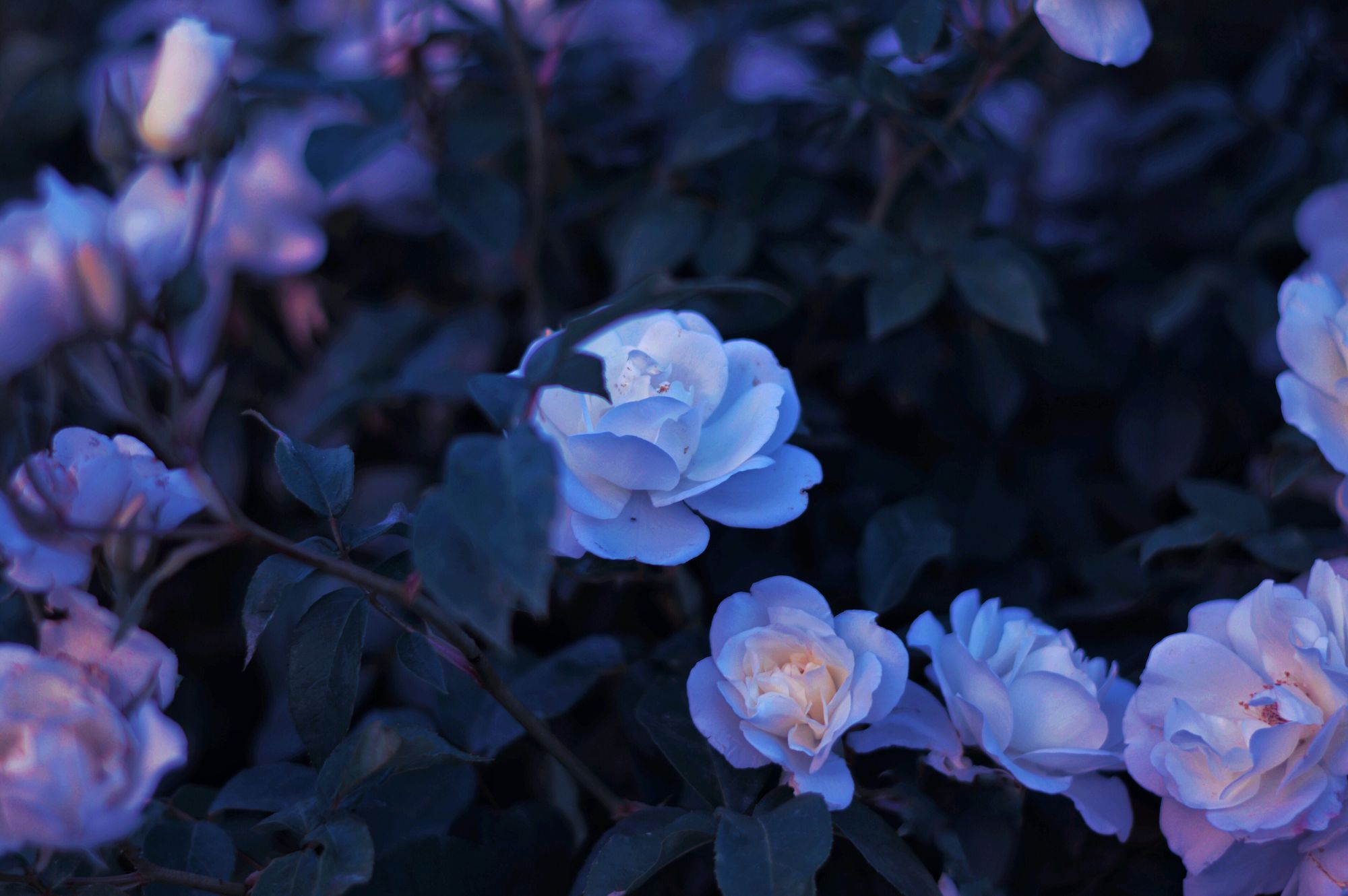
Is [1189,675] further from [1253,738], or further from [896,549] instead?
[896,549]

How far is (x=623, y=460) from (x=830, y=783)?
0.63ft

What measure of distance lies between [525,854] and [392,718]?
13cm

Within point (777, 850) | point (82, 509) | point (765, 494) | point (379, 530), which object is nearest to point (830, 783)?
point (777, 850)

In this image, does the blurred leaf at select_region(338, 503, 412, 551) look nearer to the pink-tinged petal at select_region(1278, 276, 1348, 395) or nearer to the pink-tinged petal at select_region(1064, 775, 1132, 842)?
the pink-tinged petal at select_region(1064, 775, 1132, 842)

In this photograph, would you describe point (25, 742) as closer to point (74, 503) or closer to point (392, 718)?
point (74, 503)

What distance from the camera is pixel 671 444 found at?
22.0 inches

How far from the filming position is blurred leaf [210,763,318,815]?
0.63 meters

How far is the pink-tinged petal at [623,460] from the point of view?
53 cm

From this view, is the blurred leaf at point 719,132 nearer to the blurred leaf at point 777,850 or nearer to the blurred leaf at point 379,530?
the blurred leaf at point 379,530

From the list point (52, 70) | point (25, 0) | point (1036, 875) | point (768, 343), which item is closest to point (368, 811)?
point (1036, 875)

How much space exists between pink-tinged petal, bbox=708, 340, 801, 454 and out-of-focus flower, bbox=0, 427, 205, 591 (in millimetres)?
282

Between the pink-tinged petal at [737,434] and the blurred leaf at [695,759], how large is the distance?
142mm

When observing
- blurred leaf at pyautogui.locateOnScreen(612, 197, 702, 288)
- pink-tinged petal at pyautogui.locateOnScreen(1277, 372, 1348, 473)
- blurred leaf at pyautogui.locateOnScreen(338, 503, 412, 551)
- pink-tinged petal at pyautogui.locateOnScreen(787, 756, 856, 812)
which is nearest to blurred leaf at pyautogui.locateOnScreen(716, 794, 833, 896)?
pink-tinged petal at pyautogui.locateOnScreen(787, 756, 856, 812)

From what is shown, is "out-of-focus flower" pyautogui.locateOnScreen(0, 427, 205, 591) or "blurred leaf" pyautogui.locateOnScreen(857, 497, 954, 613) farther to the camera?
"blurred leaf" pyautogui.locateOnScreen(857, 497, 954, 613)
